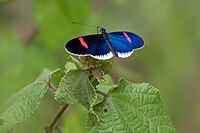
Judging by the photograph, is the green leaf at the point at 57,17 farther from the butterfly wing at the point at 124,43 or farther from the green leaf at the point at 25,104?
the butterfly wing at the point at 124,43

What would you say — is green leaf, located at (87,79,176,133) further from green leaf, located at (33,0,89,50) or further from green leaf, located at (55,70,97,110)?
green leaf, located at (33,0,89,50)

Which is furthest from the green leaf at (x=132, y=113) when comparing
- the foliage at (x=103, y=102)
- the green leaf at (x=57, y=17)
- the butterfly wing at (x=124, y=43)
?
the green leaf at (x=57, y=17)

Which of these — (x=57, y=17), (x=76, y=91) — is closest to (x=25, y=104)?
(x=76, y=91)

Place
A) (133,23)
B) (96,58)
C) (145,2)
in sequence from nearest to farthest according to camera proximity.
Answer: (96,58) < (145,2) < (133,23)

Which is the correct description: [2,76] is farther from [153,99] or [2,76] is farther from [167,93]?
[167,93]

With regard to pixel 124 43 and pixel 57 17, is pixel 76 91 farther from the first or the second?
pixel 57 17

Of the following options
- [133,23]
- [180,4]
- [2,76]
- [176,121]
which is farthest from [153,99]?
[176,121]

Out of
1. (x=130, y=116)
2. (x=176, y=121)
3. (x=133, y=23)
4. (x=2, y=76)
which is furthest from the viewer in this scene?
(x=176, y=121)
